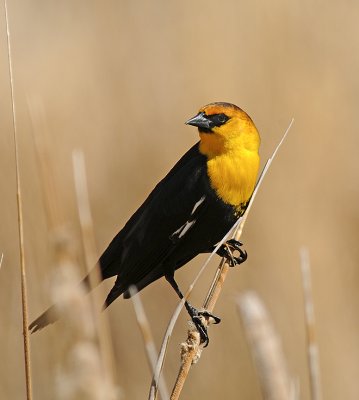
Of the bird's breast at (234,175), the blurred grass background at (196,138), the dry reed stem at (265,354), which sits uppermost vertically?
the dry reed stem at (265,354)

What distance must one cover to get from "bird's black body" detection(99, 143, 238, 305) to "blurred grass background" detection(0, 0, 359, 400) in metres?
0.64

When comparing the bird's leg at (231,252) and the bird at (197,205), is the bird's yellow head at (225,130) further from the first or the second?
the bird's leg at (231,252)

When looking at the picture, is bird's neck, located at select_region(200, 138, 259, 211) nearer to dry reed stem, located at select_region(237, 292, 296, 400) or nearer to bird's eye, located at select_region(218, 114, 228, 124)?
bird's eye, located at select_region(218, 114, 228, 124)

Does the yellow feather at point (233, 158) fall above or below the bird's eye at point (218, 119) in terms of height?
below

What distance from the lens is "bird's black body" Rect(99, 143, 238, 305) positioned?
2309 mm

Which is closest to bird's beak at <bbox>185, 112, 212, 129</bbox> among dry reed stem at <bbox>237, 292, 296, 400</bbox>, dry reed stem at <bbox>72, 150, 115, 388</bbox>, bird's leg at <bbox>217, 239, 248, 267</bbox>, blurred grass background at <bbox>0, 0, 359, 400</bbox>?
bird's leg at <bbox>217, 239, 248, 267</bbox>

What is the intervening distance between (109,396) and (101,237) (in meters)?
2.38

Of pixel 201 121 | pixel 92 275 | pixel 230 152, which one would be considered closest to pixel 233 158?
pixel 230 152

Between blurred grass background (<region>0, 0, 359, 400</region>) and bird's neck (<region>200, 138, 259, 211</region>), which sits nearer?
bird's neck (<region>200, 138, 259, 211</region>)

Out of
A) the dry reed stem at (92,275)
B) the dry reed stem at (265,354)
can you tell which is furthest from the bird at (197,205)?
the dry reed stem at (265,354)

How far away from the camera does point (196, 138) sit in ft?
12.1

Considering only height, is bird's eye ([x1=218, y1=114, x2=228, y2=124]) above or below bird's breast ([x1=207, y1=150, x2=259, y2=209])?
above

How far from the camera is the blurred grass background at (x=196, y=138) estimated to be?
3180mm

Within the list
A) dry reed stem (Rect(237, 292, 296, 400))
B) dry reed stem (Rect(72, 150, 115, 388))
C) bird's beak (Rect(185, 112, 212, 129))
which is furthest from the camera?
bird's beak (Rect(185, 112, 212, 129))
